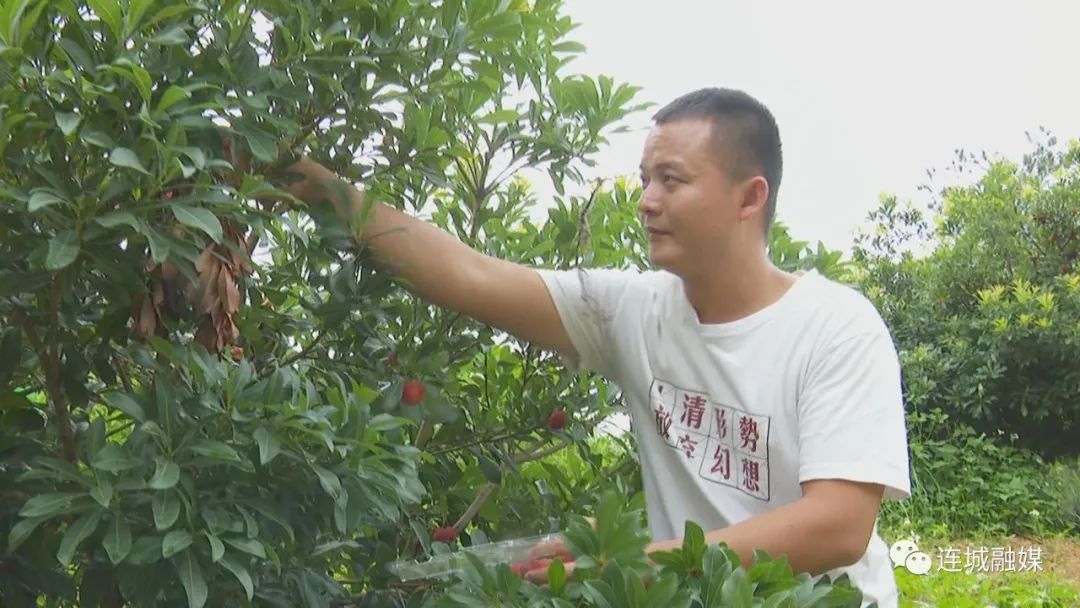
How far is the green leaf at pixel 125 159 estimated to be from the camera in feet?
3.65

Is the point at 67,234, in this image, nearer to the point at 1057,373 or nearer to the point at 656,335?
the point at 656,335

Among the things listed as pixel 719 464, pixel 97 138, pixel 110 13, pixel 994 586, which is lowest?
pixel 994 586

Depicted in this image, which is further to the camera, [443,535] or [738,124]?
[443,535]

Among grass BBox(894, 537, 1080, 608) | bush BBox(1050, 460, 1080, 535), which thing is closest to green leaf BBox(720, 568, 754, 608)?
grass BBox(894, 537, 1080, 608)

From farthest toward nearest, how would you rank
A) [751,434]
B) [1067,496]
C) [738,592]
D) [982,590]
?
[1067,496] → [982,590] → [751,434] → [738,592]

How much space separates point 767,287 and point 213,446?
2.94 feet

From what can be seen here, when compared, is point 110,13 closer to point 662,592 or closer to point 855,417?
point 662,592

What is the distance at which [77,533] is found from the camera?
1.16 metres

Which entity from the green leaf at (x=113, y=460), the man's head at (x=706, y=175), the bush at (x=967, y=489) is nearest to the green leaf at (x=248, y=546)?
the green leaf at (x=113, y=460)

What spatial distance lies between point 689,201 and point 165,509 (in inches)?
33.8

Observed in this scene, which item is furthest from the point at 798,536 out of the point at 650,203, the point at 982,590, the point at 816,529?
the point at 982,590

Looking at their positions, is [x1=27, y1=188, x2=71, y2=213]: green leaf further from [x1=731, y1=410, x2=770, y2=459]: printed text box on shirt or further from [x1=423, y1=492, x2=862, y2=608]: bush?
[x1=731, y1=410, x2=770, y2=459]: printed text box on shirt

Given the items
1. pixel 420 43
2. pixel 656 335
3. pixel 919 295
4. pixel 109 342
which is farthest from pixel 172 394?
pixel 919 295

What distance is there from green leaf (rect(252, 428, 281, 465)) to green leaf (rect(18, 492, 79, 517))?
0.18m
